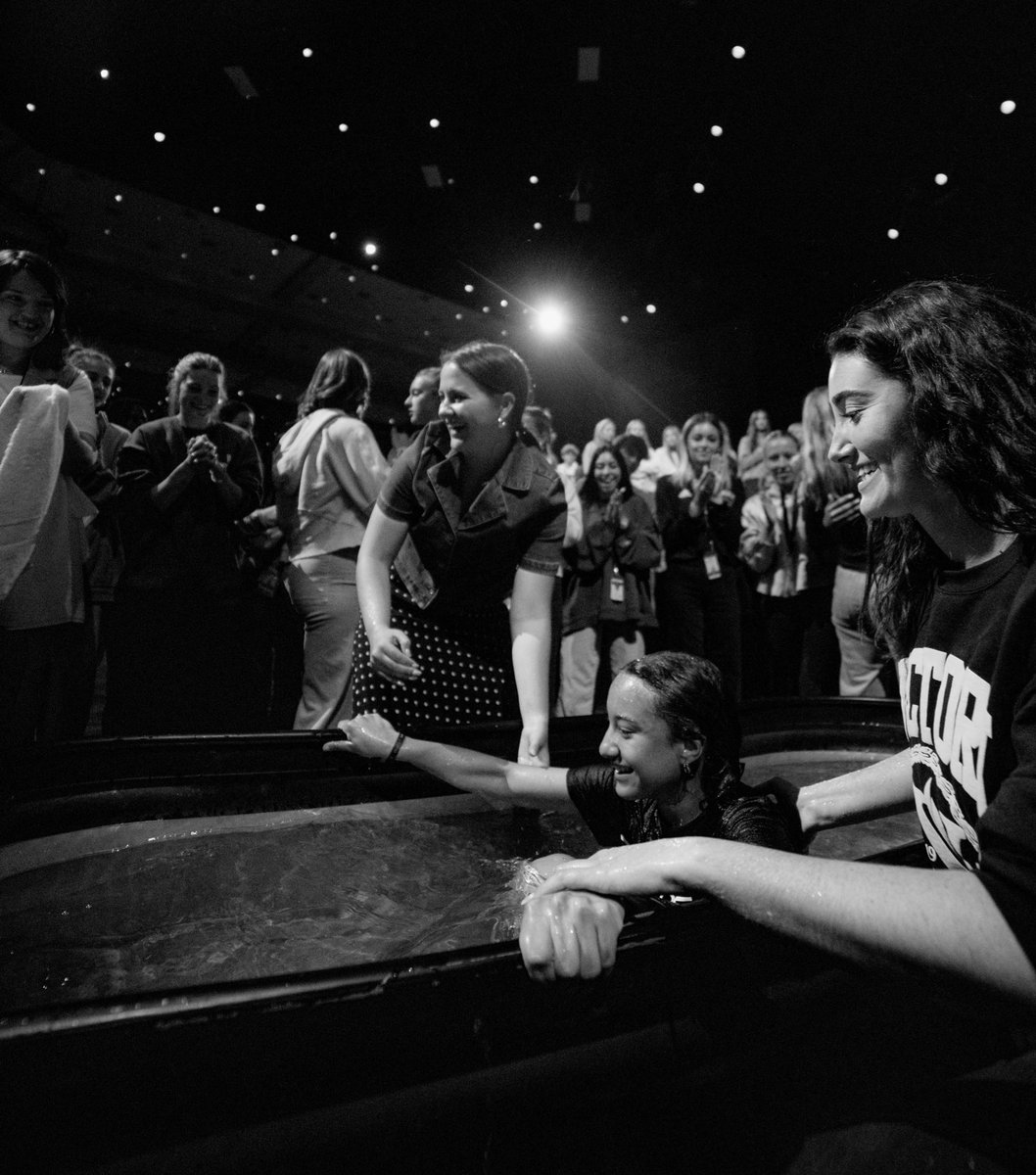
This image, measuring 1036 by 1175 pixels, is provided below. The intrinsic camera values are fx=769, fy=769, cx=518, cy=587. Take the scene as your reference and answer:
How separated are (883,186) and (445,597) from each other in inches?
251

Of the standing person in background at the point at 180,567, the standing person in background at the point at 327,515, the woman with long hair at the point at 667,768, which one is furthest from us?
the standing person in background at the point at 180,567

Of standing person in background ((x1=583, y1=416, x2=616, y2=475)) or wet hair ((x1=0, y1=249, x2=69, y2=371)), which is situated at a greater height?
standing person in background ((x1=583, y1=416, x2=616, y2=475))

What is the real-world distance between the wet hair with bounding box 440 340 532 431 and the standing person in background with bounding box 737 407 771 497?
342cm

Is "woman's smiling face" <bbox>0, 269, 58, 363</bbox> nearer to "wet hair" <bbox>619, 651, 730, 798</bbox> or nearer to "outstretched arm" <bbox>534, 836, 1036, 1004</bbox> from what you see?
"wet hair" <bbox>619, 651, 730, 798</bbox>

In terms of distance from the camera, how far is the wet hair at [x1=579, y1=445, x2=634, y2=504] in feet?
16.5

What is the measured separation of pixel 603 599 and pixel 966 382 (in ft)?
12.1

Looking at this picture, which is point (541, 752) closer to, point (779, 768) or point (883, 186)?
point (779, 768)

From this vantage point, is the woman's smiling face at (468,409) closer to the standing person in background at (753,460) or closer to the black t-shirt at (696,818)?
the black t-shirt at (696,818)

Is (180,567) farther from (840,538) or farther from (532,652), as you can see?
(840,538)

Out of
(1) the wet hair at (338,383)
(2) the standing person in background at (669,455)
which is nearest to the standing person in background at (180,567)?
(1) the wet hair at (338,383)

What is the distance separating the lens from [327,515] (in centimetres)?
338

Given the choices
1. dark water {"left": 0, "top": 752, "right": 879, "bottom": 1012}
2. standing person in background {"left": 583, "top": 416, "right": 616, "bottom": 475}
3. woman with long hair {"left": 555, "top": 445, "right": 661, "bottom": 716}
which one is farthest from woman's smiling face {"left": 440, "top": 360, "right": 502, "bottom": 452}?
standing person in background {"left": 583, "top": 416, "right": 616, "bottom": 475}

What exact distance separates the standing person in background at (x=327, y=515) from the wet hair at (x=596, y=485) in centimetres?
189

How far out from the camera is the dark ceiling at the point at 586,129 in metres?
5.29
